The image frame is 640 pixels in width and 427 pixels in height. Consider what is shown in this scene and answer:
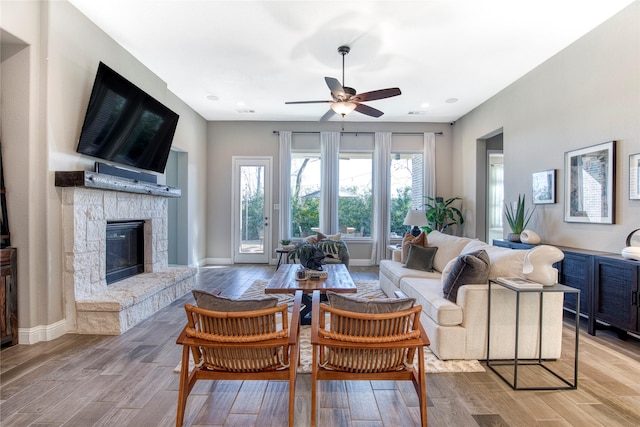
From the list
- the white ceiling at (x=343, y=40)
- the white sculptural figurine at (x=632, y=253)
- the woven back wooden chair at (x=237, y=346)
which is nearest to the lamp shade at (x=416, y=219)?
the white ceiling at (x=343, y=40)

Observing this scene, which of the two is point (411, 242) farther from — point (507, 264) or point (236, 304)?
point (236, 304)

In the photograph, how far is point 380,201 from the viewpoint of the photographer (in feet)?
22.3

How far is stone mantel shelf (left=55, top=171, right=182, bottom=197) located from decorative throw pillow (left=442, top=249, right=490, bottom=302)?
3.34 metres

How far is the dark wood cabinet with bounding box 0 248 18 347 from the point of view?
264 cm

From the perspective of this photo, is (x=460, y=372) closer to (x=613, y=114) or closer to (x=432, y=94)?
(x=613, y=114)

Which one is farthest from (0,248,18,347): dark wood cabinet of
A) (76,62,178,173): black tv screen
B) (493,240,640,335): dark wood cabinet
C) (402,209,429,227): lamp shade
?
(493,240,640,335): dark wood cabinet

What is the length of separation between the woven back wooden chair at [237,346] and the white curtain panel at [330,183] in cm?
498

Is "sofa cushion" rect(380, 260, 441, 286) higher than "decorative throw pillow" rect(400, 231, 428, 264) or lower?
lower

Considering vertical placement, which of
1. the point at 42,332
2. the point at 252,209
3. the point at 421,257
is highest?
the point at 252,209

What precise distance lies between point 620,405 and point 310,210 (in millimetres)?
5523

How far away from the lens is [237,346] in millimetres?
1634

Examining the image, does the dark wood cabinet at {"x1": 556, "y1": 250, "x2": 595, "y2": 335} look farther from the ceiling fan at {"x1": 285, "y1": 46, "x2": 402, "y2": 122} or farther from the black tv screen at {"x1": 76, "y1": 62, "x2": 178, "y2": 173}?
the black tv screen at {"x1": 76, "y1": 62, "x2": 178, "y2": 173}

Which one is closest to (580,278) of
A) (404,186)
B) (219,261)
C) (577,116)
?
(577,116)

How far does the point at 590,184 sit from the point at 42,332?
5.61 meters
